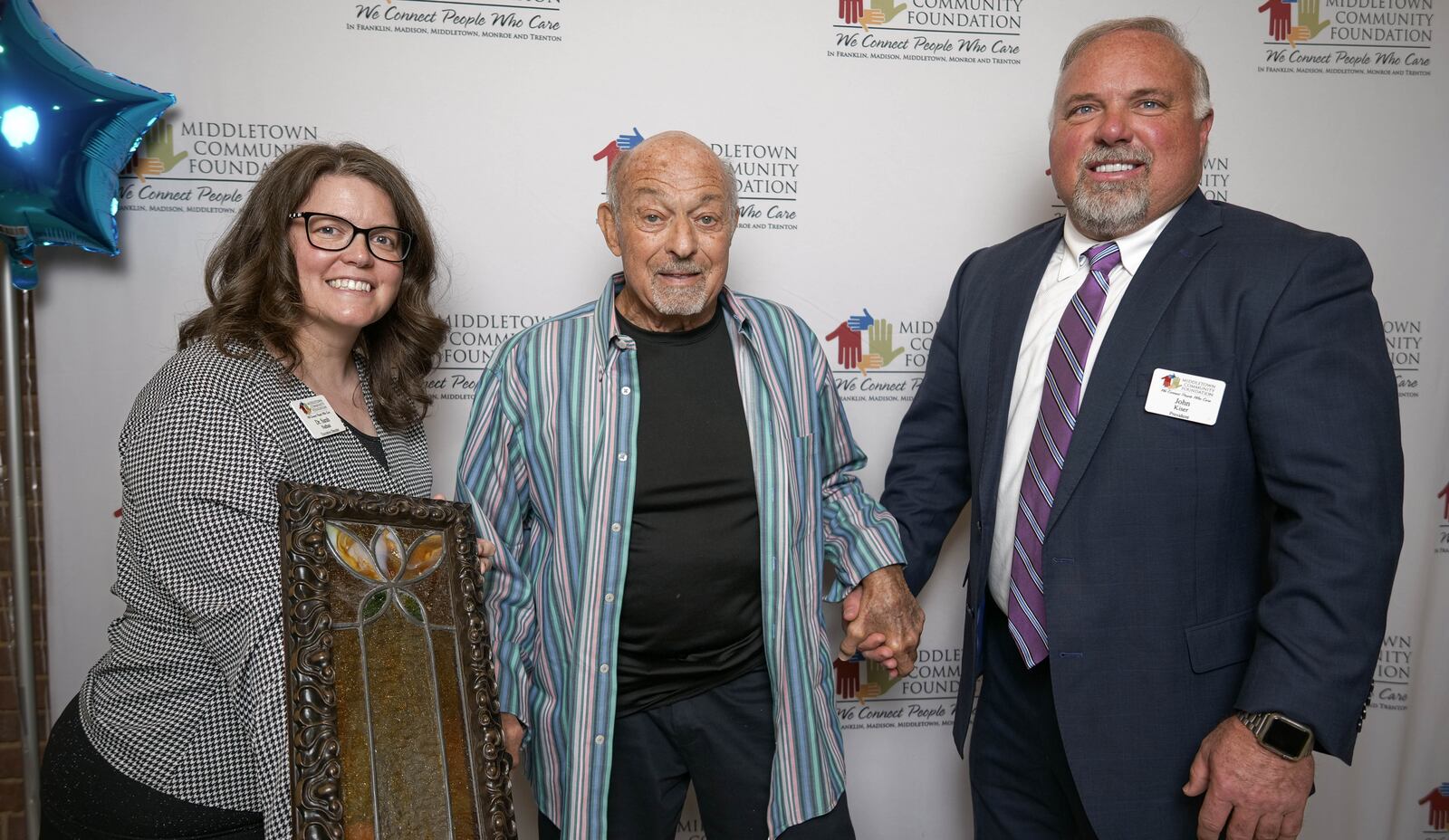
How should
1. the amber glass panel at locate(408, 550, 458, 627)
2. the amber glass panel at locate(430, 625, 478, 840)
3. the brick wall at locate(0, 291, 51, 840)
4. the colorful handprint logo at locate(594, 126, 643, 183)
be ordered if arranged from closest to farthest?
the amber glass panel at locate(430, 625, 478, 840) < the amber glass panel at locate(408, 550, 458, 627) < the brick wall at locate(0, 291, 51, 840) < the colorful handprint logo at locate(594, 126, 643, 183)

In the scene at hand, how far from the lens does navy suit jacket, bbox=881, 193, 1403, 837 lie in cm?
151

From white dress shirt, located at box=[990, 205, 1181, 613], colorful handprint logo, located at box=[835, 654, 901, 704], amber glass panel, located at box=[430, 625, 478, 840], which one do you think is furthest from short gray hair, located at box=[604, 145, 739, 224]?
colorful handprint logo, located at box=[835, 654, 901, 704]

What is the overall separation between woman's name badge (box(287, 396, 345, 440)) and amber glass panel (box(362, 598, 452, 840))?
0.44 m

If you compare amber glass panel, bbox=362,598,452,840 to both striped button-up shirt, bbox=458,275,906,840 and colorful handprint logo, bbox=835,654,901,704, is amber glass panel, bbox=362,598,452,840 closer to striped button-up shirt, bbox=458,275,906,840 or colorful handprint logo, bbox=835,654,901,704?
striped button-up shirt, bbox=458,275,906,840

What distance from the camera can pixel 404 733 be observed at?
1.22 m

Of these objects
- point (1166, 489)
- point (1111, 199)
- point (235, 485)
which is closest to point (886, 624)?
point (1166, 489)

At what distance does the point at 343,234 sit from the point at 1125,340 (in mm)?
1562

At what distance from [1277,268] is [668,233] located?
1.18 metres

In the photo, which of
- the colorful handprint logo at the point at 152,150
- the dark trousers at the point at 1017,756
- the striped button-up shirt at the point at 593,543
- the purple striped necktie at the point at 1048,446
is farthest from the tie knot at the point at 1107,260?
the colorful handprint logo at the point at 152,150

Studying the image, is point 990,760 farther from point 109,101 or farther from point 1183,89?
point 109,101

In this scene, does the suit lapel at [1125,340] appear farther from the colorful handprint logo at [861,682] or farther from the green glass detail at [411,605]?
the colorful handprint logo at [861,682]

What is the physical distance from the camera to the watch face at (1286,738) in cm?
149

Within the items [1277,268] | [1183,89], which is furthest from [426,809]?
[1183,89]

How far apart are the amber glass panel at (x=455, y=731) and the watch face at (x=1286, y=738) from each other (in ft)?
4.33
